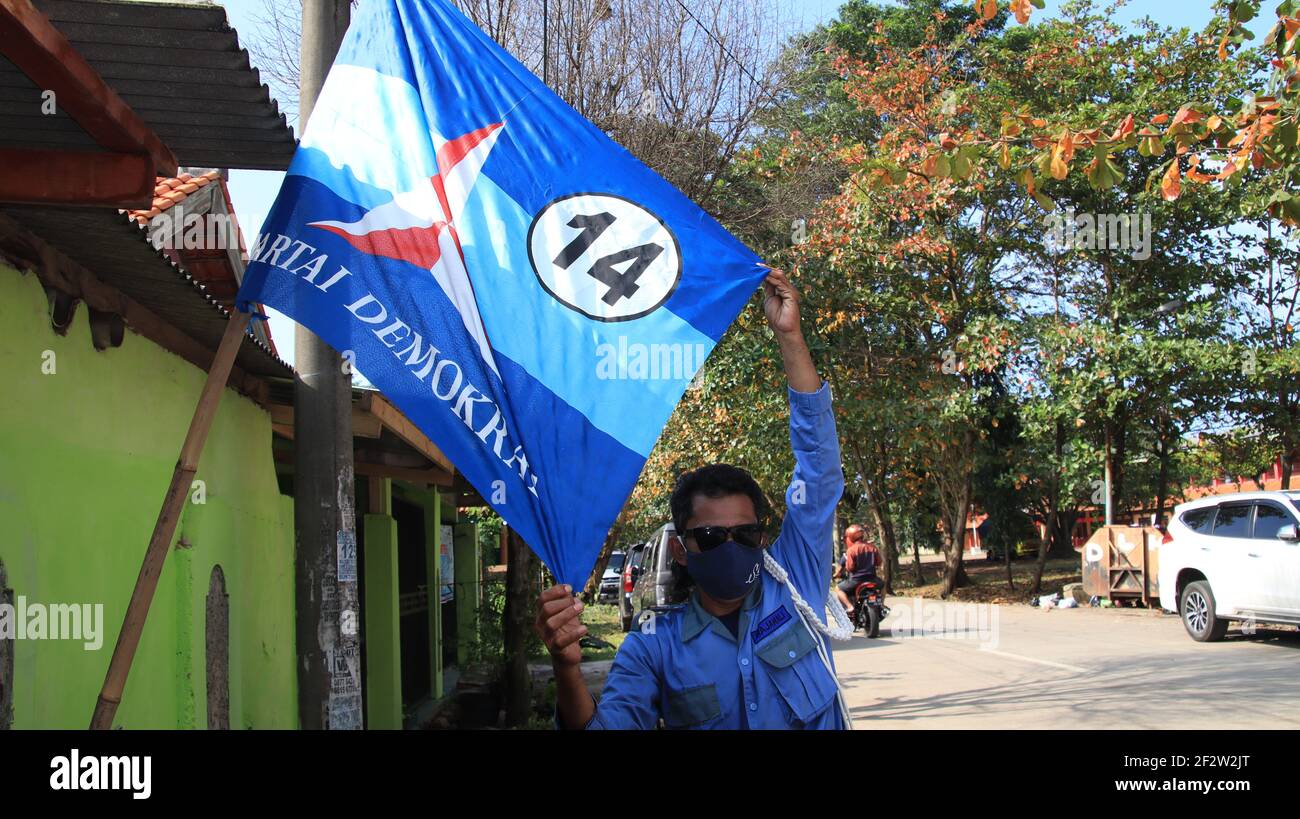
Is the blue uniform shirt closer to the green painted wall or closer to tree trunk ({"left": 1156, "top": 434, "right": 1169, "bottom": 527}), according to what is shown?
the green painted wall

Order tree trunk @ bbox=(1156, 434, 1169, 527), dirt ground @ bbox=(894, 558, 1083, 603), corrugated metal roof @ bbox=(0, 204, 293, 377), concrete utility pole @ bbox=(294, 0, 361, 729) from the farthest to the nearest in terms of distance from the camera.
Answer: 1. dirt ground @ bbox=(894, 558, 1083, 603)
2. tree trunk @ bbox=(1156, 434, 1169, 527)
3. concrete utility pole @ bbox=(294, 0, 361, 729)
4. corrugated metal roof @ bbox=(0, 204, 293, 377)

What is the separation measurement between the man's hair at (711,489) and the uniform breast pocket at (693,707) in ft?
1.39

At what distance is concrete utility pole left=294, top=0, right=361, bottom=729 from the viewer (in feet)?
16.9

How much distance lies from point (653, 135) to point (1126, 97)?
1119 cm

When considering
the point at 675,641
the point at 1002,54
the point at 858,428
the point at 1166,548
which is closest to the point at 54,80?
the point at 675,641

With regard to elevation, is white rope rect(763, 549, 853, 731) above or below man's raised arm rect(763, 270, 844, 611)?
below

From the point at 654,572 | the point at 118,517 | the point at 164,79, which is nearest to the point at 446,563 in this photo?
the point at 654,572

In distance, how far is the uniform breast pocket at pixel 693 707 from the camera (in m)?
2.77

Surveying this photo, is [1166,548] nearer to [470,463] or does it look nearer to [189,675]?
[189,675]

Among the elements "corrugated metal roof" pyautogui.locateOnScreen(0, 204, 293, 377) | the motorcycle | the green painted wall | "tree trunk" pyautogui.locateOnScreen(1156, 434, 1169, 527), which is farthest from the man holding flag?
"tree trunk" pyautogui.locateOnScreen(1156, 434, 1169, 527)

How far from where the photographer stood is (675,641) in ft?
9.53

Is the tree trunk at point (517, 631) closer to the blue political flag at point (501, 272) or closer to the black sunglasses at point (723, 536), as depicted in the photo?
the blue political flag at point (501, 272)

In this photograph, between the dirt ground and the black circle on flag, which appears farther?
the dirt ground

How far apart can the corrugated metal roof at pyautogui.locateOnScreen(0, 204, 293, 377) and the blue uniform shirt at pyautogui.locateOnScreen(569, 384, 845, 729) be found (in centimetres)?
244
